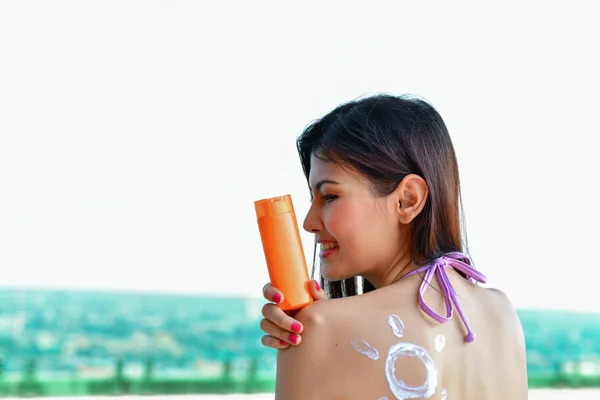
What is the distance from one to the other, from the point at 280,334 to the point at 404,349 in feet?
0.54

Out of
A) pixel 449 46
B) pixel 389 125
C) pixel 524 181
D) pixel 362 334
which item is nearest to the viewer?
pixel 362 334

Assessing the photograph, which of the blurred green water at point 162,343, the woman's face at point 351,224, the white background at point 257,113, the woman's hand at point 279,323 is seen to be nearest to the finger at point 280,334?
the woman's hand at point 279,323

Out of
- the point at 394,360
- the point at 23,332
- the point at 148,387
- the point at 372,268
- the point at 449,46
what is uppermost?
the point at 449,46

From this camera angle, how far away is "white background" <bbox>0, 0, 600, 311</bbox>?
6.57 meters

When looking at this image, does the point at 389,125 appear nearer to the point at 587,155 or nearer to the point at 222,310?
the point at 222,310

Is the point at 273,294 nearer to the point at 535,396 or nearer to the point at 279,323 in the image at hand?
the point at 279,323

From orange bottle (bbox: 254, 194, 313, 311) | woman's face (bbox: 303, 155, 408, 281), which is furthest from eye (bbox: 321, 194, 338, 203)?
orange bottle (bbox: 254, 194, 313, 311)

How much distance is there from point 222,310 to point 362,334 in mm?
5763

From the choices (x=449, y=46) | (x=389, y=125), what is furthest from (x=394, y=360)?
(x=449, y=46)

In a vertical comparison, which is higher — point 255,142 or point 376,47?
point 376,47

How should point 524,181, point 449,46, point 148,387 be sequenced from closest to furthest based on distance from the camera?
point 148,387
point 449,46
point 524,181

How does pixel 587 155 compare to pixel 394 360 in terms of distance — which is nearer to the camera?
pixel 394 360

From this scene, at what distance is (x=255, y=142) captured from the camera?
687 centimetres

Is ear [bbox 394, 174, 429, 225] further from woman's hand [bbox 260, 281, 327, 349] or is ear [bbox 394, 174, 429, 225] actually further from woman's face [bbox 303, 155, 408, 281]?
woman's hand [bbox 260, 281, 327, 349]
